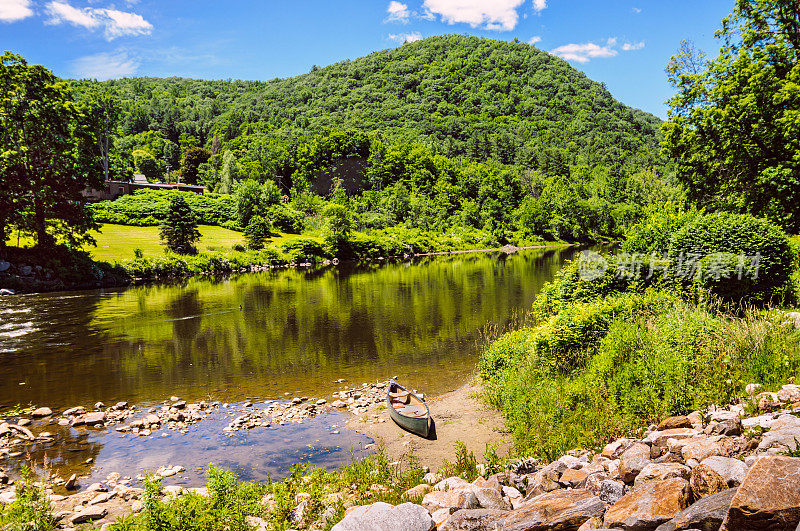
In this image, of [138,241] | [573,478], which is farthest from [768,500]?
[138,241]

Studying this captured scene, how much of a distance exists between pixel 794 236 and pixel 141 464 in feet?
99.3

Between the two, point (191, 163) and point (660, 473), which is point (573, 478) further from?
point (191, 163)

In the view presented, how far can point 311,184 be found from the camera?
12131cm

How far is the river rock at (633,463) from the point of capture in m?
6.62

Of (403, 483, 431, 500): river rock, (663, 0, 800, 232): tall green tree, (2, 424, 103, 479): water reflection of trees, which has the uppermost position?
(663, 0, 800, 232): tall green tree

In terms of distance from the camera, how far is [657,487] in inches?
218

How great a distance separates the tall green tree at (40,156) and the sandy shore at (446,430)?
4360cm

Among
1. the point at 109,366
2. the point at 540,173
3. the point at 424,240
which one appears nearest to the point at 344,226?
the point at 424,240

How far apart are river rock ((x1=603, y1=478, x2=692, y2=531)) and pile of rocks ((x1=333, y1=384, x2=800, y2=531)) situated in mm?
11

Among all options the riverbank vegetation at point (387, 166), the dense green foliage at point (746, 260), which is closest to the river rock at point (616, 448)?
the dense green foliage at point (746, 260)

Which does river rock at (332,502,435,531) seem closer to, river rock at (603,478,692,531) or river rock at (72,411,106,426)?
river rock at (603,478,692,531)

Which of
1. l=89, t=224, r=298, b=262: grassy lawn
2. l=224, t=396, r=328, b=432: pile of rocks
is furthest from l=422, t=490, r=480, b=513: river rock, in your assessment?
l=89, t=224, r=298, b=262: grassy lawn

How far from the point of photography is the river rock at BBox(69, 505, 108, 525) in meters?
9.23

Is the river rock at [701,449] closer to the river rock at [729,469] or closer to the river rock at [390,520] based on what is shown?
the river rock at [729,469]
